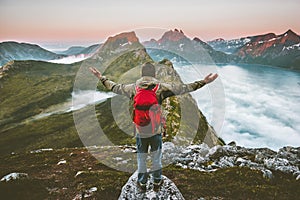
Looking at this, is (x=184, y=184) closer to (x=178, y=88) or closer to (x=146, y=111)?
(x=146, y=111)

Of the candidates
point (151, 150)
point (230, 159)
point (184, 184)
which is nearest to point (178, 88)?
point (151, 150)

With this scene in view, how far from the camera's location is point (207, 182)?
13.9m

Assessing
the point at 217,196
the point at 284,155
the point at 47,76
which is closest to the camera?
the point at 217,196

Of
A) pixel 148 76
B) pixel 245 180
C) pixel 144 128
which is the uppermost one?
pixel 148 76

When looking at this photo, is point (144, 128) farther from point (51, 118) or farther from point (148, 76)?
point (51, 118)

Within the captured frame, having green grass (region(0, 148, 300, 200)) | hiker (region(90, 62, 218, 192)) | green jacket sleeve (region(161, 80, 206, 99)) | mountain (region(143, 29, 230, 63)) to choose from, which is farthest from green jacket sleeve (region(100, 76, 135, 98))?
green grass (region(0, 148, 300, 200))

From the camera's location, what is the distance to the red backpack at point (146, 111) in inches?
343

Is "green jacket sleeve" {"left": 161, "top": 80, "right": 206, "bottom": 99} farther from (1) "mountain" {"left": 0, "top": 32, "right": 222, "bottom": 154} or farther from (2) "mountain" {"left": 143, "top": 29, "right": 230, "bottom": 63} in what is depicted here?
(1) "mountain" {"left": 0, "top": 32, "right": 222, "bottom": 154}

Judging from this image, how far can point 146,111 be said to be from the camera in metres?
8.79

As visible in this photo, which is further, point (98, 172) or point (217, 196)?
point (98, 172)

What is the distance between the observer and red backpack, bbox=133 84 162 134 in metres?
8.70

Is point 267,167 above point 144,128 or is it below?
below

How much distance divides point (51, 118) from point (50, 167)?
10126cm

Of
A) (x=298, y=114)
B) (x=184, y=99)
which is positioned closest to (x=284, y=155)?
(x=184, y=99)
